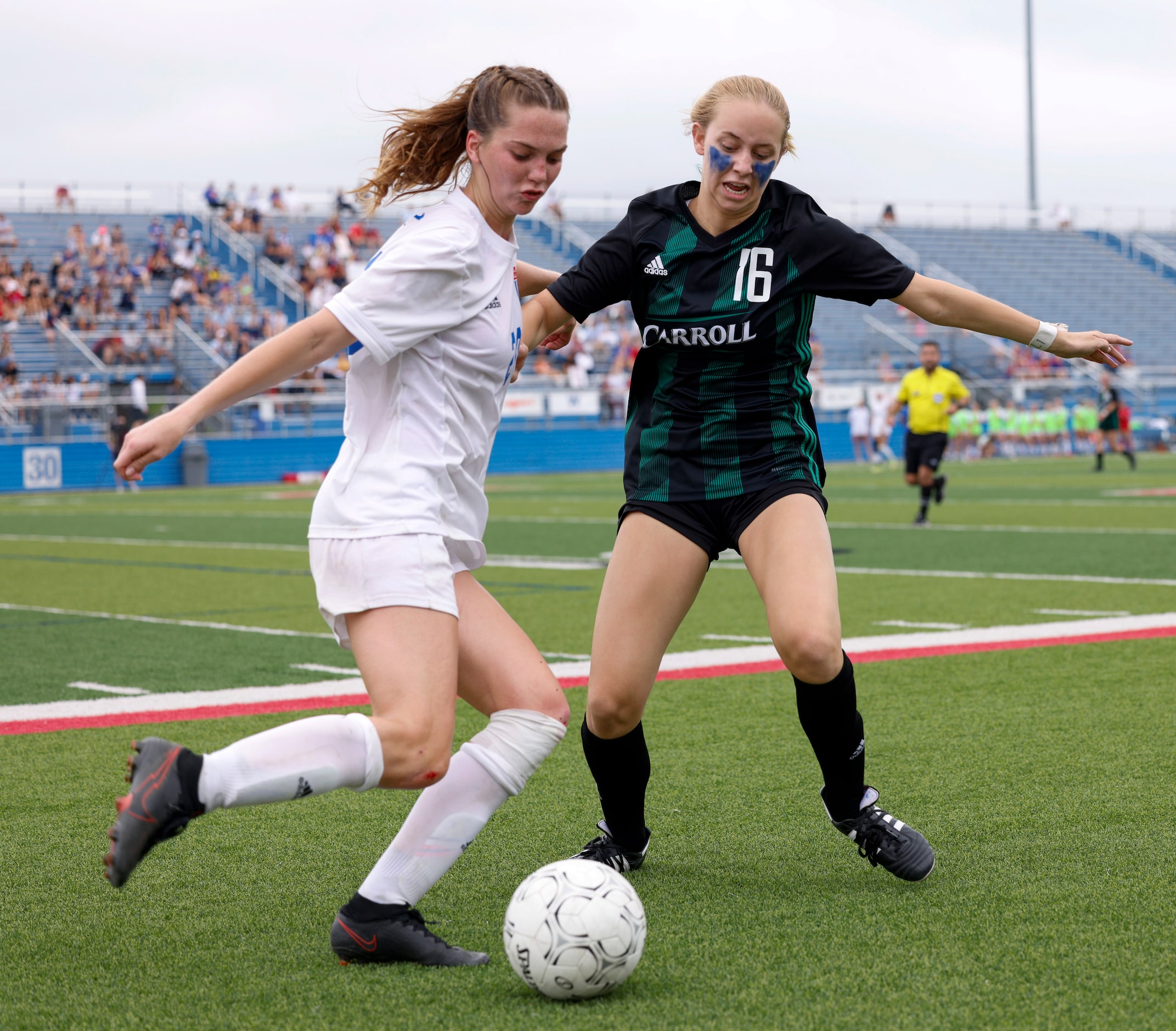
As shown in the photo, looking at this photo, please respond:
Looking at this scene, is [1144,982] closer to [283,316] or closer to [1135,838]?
[1135,838]

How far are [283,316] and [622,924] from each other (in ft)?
114

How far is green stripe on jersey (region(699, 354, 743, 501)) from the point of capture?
4285 mm

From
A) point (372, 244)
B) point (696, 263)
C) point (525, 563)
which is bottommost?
point (525, 563)

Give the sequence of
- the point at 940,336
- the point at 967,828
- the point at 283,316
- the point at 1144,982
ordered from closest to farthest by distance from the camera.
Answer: the point at 1144,982
the point at 967,828
the point at 283,316
the point at 940,336

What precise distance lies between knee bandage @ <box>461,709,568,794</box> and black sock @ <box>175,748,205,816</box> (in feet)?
2.34

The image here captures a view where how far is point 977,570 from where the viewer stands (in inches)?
491

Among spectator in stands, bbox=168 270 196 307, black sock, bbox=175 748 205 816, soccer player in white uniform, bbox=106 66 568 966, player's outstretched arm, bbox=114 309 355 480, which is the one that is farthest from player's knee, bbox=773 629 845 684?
spectator in stands, bbox=168 270 196 307

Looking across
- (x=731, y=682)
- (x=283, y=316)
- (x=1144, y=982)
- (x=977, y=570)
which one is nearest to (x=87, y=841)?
(x=1144, y=982)

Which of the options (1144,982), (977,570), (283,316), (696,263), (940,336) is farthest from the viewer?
(940,336)

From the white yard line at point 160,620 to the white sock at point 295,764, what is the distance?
604cm

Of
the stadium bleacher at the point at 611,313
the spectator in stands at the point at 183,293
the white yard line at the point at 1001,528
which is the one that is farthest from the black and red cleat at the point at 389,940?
the spectator in stands at the point at 183,293

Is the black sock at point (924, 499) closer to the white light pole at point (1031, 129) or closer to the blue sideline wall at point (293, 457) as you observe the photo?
the blue sideline wall at point (293, 457)

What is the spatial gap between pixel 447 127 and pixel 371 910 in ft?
5.98

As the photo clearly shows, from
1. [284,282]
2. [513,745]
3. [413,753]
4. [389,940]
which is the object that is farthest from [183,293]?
[413,753]
